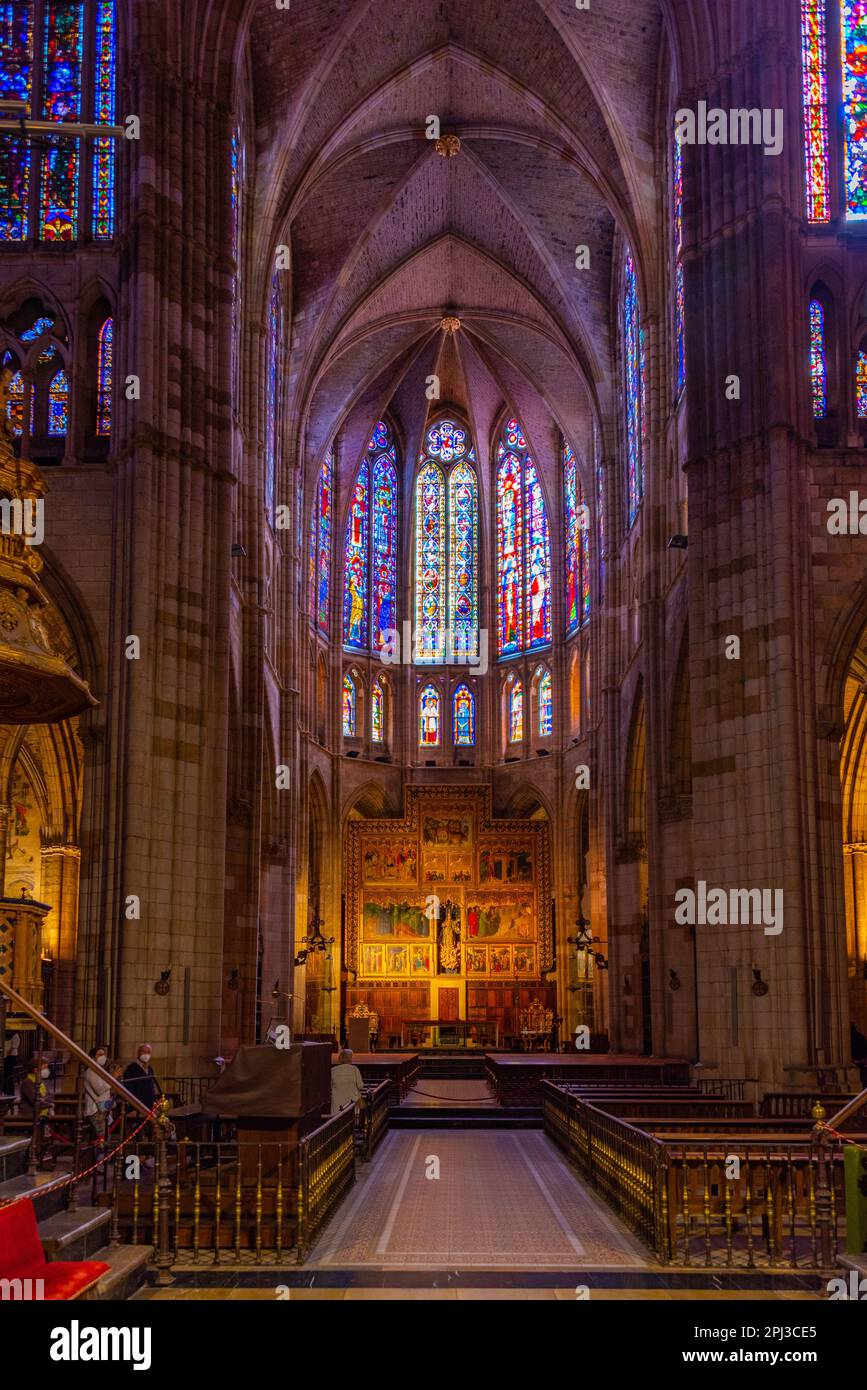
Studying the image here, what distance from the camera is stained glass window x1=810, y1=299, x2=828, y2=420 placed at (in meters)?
25.3

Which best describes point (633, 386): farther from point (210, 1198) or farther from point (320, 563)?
point (210, 1198)

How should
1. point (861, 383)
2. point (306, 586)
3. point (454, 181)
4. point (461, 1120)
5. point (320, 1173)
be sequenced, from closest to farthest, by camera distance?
point (320, 1173) → point (861, 383) → point (461, 1120) → point (454, 181) → point (306, 586)

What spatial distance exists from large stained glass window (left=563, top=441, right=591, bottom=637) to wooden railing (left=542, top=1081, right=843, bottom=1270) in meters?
32.1

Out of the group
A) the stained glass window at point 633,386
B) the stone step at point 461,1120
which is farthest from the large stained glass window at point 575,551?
the stone step at point 461,1120

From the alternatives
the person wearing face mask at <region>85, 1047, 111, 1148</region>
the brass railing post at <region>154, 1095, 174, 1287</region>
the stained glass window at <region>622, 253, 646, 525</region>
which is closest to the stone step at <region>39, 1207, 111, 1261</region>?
the brass railing post at <region>154, 1095, 174, 1287</region>

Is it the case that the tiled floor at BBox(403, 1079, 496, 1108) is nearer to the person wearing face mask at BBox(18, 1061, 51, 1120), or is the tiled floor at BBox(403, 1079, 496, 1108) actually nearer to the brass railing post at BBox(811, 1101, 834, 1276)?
the person wearing face mask at BBox(18, 1061, 51, 1120)

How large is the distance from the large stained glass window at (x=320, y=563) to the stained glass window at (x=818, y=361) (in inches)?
909

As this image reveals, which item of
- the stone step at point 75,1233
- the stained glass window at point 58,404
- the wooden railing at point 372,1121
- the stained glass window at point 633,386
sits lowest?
the wooden railing at point 372,1121

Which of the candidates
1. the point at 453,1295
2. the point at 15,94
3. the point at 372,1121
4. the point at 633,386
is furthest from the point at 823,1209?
the point at 633,386

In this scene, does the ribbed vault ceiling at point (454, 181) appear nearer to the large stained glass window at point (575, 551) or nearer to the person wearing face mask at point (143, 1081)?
the large stained glass window at point (575, 551)

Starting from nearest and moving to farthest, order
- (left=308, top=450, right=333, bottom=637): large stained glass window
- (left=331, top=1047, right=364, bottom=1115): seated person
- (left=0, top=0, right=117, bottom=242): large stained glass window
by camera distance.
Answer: (left=331, top=1047, right=364, bottom=1115): seated person, (left=0, top=0, right=117, bottom=242): large stained glass window, (left=308, top=450, right=333, bottom=637): large stained glass window

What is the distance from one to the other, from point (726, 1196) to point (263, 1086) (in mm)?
4229

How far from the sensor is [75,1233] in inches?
420

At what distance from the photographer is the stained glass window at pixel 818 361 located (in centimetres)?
2534
